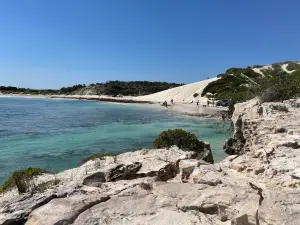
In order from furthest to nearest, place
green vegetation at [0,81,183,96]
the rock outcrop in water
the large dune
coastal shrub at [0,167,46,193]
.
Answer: green vegetation at [0,81,183,96] → the large dune → coastal shrub at [0,167,46,193] → the rock outcrop in water

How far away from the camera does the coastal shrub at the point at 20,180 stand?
26.5 feet

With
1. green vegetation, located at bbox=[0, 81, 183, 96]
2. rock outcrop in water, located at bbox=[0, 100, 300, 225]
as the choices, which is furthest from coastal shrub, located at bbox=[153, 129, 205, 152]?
green vegetation, located at bbox=[0, 81, 183, 96]

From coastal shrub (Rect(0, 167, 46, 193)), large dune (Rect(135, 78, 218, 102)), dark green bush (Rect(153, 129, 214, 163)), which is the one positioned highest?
large dune (Rect(135, 78, 218, 102))

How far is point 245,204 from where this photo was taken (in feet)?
14.7

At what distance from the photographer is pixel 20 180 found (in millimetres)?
8641

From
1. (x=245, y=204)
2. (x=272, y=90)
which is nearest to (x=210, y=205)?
(x=245, y=204)

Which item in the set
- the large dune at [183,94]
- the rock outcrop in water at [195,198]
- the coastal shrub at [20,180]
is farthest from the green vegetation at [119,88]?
the rock outcrop in water at [195,198]

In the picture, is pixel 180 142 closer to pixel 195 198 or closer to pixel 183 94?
pixel 195 198

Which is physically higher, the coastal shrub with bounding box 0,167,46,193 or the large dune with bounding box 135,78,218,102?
the large dune with bounding box 135,78,218,102

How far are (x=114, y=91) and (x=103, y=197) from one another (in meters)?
137

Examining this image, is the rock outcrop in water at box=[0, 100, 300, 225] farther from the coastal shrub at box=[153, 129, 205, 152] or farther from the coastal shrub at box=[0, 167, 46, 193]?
the coastal shrub at box=[153, 129, 205, 152]

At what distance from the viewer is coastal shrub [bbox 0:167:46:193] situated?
808 centimetres

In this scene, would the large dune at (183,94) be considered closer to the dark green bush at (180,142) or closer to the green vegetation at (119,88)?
the green vegetation at (119,88)

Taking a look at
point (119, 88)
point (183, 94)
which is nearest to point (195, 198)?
point (183, 94)
